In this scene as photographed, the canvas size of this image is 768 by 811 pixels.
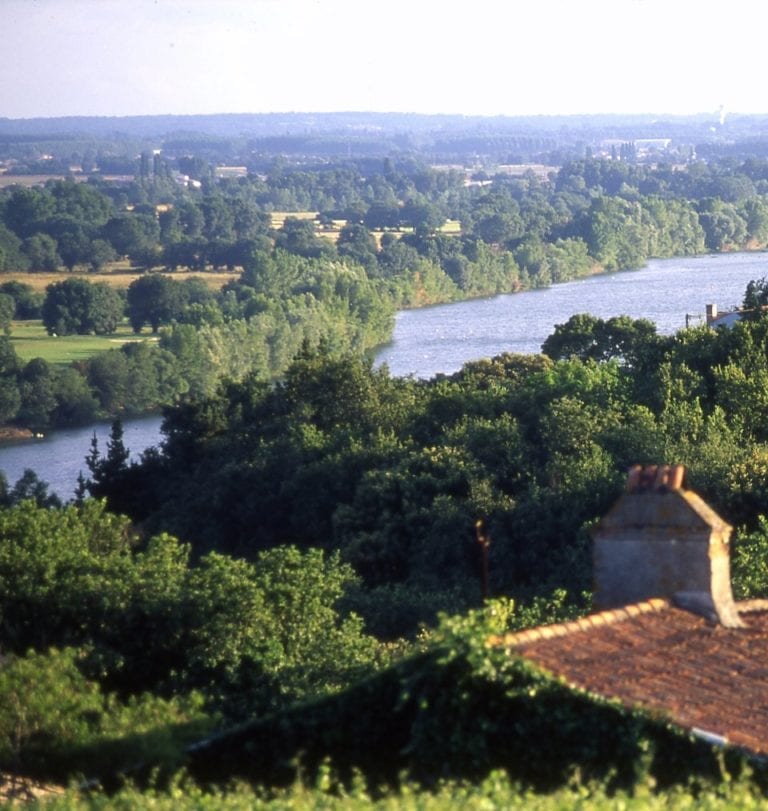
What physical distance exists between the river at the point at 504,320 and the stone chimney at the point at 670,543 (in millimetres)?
27663

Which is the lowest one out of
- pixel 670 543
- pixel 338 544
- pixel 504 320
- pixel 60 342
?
pixel 60 342

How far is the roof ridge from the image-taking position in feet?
20.9

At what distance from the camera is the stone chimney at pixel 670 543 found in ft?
22.1

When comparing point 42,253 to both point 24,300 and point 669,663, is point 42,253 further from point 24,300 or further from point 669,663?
point 669,663

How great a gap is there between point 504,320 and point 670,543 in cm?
5561

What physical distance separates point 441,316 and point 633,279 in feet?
43.3

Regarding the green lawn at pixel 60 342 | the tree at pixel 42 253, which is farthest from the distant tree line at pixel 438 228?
the green lawn at pixel 60 342

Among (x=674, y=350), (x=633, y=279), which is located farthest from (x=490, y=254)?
(x=674, y=350)

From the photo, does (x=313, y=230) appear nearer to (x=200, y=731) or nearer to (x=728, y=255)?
(x=728, y=255)

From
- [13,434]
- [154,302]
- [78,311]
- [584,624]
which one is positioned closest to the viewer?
[584,624]

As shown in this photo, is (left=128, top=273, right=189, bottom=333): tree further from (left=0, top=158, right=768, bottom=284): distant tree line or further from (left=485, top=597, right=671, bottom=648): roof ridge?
(left=485, top=597, right=671, bottom=648): roof ridge

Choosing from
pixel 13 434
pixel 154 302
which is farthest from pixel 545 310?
pixel 13 434

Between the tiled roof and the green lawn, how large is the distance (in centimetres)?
4541

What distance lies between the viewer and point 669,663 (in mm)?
6371
